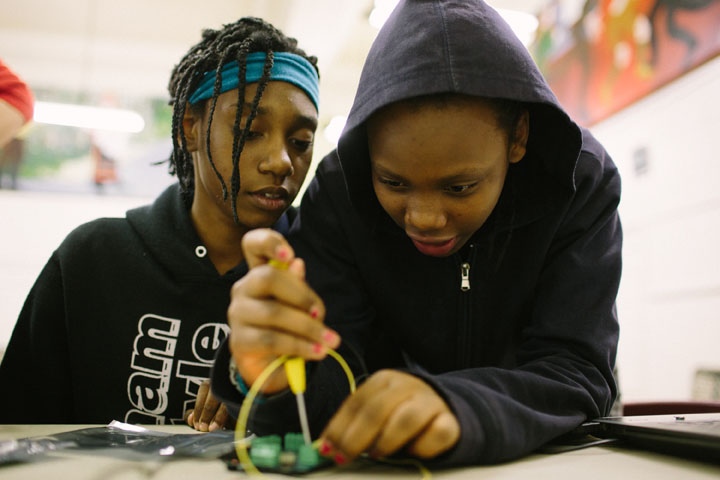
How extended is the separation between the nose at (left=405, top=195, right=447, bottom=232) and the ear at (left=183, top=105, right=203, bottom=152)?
631 mm

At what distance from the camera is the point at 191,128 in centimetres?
120

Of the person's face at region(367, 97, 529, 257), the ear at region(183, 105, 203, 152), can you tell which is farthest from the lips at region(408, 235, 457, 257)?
the ear at region(183, 105, 203, 152)

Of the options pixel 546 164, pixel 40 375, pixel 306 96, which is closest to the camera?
pixel 546 164

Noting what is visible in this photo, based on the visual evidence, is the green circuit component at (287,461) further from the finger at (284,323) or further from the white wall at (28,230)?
the white wall at (28,230)

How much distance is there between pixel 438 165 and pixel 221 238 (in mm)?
628

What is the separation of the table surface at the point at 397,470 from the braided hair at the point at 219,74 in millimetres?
590

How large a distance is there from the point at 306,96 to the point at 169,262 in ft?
1.49

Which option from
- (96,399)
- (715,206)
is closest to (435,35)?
(96,399)

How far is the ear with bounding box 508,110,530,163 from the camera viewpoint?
82 cm

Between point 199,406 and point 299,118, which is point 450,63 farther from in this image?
point 199,406

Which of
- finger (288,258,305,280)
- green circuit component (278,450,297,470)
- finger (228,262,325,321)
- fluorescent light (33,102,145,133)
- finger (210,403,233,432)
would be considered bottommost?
finger (210,403,233,432)

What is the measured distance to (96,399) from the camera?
1.06 meters

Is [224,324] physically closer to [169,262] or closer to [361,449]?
[169,262]

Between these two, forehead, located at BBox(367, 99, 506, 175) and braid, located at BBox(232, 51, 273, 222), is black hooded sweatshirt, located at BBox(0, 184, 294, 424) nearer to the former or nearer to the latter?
braid, located at BBox(232, 51, 273, 222)
